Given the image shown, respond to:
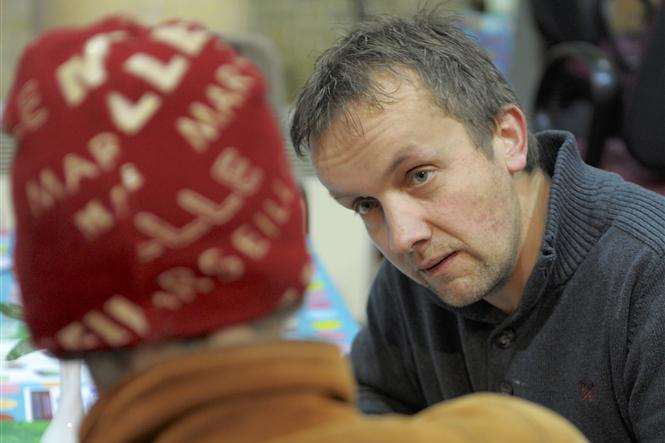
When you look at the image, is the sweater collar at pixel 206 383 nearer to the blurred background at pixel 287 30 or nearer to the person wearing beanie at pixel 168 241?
the person wearing beanie at pixel 168 241

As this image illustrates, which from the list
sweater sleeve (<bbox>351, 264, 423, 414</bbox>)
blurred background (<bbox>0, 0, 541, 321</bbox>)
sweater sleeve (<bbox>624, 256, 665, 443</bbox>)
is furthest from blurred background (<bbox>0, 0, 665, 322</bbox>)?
sweater sleeve (<bbox>624, 256, 665, 443</bbox>)

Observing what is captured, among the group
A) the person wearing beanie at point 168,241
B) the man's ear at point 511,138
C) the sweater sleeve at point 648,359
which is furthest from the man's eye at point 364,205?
the person wearing beanie at point 168,241

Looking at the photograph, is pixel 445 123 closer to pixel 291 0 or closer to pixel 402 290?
pixel 402 290

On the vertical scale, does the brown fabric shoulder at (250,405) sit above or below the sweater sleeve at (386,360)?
above

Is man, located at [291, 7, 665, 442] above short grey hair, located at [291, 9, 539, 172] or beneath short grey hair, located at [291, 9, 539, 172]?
beneath

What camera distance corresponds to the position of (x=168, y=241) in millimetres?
658

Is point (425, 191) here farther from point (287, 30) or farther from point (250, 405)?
point (287, 30)

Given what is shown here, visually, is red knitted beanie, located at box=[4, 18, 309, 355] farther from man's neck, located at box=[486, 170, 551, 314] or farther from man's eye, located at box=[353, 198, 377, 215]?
man's neck, located at box=[486, 170, 551, 314]

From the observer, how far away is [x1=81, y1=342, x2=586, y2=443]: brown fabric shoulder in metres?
0.66

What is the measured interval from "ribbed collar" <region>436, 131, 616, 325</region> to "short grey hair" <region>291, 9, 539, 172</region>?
7 centimetres

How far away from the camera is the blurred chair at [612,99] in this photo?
2412 mm

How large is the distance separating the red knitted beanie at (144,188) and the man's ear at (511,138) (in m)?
0.72

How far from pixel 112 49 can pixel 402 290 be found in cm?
92

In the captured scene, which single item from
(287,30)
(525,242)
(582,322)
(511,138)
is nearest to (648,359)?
(582,322)
